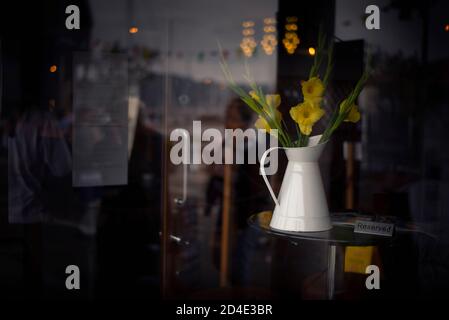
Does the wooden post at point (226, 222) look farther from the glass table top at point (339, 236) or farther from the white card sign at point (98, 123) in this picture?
the glass table top at point (339, 236)

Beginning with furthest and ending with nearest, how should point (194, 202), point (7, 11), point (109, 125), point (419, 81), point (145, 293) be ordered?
point (194, 202), point (419, 81), point (145, 293), point (109, 125), point (7, 11)

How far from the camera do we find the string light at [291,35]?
4.15m

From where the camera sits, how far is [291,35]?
4.21 meters

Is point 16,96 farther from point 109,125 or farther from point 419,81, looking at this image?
point 419,81

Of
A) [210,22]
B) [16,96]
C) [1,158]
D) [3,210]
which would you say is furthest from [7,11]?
[210,22]


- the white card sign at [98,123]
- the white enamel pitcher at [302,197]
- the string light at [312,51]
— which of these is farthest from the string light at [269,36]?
the white enamel pitcher at [302,197]

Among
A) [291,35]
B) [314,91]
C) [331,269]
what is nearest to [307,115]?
[314,91]

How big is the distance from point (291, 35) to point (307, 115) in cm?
192

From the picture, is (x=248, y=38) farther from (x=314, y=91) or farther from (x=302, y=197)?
(x=302, y=197)

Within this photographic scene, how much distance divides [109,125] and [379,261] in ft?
5.90

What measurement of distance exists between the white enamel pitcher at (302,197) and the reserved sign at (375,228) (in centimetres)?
13

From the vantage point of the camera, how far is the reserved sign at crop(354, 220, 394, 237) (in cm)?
233

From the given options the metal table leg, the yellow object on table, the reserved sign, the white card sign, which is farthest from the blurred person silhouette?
the reserved sign
